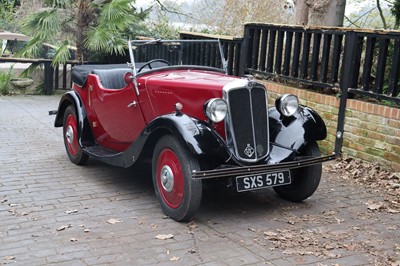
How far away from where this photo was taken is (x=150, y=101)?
225 inches

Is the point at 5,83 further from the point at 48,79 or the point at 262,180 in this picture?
the point at 262,180

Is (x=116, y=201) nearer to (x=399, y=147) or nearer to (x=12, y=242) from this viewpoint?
(x=12, y=242)

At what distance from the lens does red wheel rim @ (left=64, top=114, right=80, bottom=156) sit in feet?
23.2

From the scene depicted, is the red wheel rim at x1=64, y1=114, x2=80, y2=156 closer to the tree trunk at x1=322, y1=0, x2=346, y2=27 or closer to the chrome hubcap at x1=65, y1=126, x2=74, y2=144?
the chrome hubcap at x1=65, y1=126, x2=74, y2=144

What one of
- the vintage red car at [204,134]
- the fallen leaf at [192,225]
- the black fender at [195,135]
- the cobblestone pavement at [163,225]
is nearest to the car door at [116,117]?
the vintage red car at [204,134]

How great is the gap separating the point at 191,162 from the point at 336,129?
10.8ft

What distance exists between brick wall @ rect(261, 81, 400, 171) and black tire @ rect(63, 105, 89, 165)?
10.8 feet

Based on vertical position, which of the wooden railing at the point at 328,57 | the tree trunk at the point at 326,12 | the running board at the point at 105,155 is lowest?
the running board at the point at 105,155

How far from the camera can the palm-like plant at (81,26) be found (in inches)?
508

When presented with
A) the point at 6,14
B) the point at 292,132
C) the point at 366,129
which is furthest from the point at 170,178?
the point at 6,14

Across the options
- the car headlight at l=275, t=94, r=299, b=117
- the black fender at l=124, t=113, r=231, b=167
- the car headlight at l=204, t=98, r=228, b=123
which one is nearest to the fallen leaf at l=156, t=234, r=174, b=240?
the black fender at l=124, t=113, r=231, b=167

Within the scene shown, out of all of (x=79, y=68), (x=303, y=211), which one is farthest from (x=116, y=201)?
(x=79, y=68)

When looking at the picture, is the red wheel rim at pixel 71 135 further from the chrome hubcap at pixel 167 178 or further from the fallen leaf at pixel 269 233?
the fallen leaf at pixel 269 233

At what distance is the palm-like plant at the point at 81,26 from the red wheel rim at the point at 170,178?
313 inches
